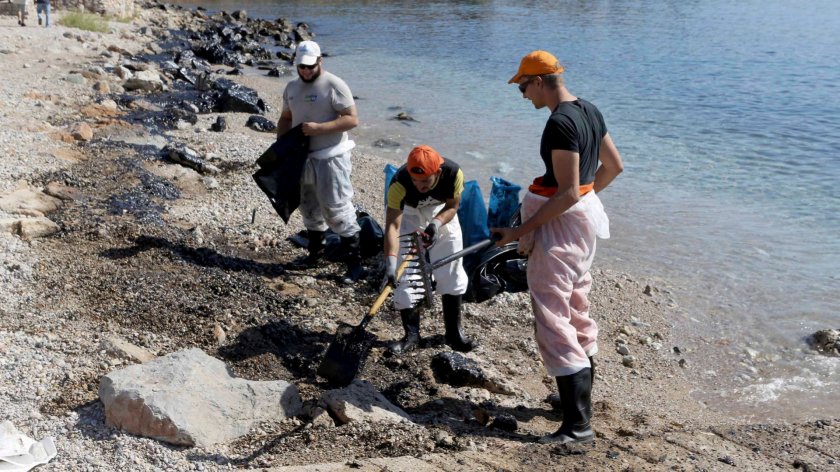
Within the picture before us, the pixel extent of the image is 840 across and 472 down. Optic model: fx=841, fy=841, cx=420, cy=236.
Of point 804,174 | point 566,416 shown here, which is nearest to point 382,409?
point 566,416

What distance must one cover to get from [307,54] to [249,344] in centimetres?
215

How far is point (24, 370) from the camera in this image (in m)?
4.47

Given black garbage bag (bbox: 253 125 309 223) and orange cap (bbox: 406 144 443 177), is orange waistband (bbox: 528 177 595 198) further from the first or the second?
black garbage bag (bbox: 253 125 309 223)

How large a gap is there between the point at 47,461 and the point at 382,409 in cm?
164

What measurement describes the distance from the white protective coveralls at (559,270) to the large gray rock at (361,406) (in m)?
0.87

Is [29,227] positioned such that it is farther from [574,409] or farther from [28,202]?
[574,409]

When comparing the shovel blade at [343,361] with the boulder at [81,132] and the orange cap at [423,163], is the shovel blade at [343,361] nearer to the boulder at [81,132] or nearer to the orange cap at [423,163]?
the orange cap at [423,163]

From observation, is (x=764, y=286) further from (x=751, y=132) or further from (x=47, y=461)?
(x=751, y=132)

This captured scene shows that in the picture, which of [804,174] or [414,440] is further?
[804,174]

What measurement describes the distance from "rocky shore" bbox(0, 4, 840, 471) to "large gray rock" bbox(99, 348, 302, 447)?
0.02m

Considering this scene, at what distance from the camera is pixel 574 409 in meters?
4.38

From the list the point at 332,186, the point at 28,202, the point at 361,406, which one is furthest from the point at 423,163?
the point at 28,202

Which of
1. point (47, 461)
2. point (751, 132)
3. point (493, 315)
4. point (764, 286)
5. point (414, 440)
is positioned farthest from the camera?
point (751, 132)

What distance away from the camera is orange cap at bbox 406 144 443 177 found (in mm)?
4922
